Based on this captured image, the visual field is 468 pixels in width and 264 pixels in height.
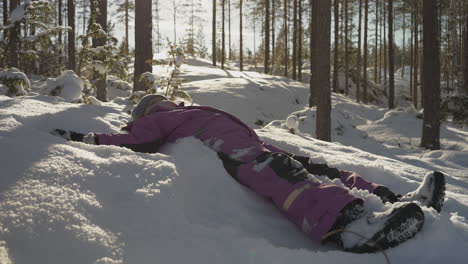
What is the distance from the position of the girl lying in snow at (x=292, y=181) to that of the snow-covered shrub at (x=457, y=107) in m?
6.27

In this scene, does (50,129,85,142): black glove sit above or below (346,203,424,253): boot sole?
above

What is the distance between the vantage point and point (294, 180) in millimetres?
1767

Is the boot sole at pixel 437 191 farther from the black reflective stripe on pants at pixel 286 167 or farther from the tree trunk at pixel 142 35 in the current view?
the tree trunk at pixel 142 35

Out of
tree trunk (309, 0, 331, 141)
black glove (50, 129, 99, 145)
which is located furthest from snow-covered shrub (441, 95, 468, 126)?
black glove (50, 129, 99, 145)

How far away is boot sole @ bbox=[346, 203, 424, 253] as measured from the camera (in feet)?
4.60

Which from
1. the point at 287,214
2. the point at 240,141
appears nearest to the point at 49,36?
the point at 240,141

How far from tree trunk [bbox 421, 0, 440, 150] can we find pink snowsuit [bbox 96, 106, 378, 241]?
573 cm

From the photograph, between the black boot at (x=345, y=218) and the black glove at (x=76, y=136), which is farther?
the black glove at (x=76, y=136)

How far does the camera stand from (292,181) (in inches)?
69.5

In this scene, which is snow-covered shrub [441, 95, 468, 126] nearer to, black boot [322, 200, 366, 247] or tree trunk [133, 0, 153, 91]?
tree trunk [133, 0, 153, 91]

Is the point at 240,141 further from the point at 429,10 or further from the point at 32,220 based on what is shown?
the point at 429,10

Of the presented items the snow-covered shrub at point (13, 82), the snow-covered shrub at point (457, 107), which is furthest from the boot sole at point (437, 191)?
the snow-covered shrub at point (457, 107)

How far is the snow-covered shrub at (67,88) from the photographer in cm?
411

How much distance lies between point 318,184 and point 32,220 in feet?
4.06
